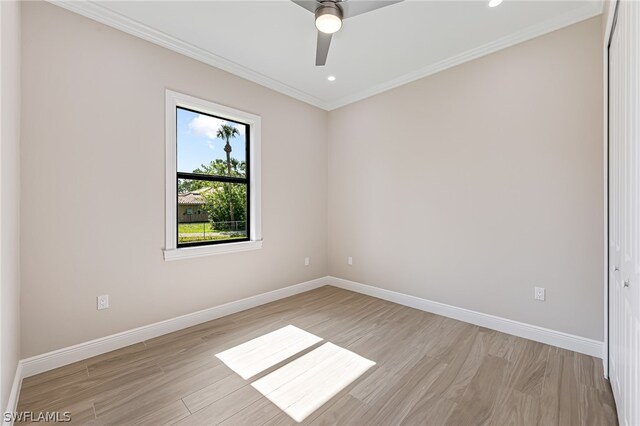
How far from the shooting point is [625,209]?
1.47m

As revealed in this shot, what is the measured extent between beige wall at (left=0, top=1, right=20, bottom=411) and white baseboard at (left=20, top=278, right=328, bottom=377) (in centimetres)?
19

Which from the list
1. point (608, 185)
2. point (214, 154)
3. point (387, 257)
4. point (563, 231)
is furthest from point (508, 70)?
point (214, 154)

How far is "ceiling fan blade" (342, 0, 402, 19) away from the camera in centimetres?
196

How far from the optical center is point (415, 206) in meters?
3.50

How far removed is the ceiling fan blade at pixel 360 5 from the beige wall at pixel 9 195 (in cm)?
202

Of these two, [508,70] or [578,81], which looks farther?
[508,70]

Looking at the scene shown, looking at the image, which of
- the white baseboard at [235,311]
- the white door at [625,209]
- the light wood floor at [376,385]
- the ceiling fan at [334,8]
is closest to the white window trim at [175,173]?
the white baseboard at [235,311]

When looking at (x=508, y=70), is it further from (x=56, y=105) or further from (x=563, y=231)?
(x=56, y=105)

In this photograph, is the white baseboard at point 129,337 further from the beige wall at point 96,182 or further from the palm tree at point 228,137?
the palm tree at point 228,137

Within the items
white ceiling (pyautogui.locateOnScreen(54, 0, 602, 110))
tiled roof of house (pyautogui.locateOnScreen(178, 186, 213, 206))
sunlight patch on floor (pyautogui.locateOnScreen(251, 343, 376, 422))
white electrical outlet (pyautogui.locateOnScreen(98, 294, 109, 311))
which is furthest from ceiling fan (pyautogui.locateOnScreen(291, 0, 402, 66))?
white electrical outlet (pyautogui.locateOnScreen(98, 294, 109, 311))

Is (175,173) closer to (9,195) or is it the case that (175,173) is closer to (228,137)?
(228,137)

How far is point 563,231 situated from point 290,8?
3112mm

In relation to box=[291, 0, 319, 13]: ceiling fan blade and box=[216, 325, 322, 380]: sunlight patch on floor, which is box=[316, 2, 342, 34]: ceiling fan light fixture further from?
box=[216, 325, 322, 380]: sunlight patch on floor

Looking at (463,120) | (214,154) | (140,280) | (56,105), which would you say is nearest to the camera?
(56,105)
